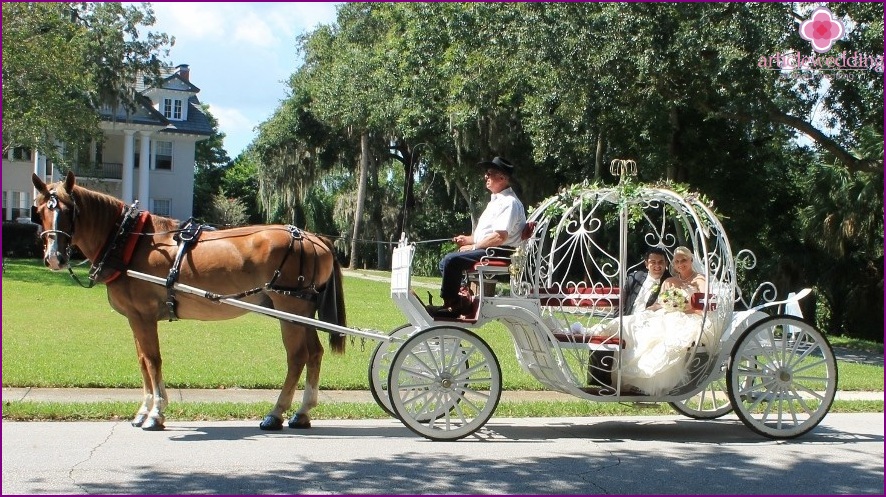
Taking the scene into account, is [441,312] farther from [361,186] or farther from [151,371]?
[361,186]

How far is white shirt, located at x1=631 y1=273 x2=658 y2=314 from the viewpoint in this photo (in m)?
9.27

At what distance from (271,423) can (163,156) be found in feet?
148

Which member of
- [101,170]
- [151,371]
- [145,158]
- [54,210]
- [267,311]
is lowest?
[151,371]

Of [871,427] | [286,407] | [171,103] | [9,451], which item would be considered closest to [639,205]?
[871,427]

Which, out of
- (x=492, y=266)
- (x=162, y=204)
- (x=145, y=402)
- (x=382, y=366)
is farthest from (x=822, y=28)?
(x=162, y=204)

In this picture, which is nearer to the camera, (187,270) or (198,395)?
(187,270)

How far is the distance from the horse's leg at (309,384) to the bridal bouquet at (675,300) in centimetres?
334

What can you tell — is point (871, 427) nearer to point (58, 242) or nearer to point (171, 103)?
point (58, 242)

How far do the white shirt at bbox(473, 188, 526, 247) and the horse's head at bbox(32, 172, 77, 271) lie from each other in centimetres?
358

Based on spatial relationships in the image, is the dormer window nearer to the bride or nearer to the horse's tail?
the horse's tail

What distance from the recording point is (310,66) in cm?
4891

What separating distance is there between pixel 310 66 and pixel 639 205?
41.9 metres

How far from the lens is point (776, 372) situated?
8383 millimetres

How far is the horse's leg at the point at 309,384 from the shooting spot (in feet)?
27.6
